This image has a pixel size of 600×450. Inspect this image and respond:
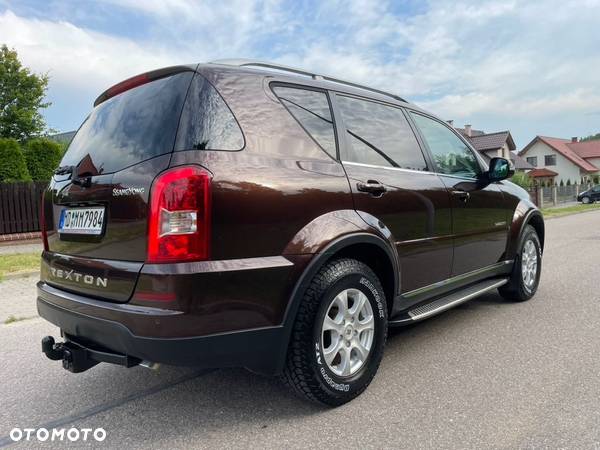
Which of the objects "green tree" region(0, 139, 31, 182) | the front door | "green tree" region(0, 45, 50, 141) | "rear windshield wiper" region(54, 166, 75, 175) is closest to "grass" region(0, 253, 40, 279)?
"green tree" region(0, 139, 31, 182)

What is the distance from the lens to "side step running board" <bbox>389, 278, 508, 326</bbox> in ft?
10.5

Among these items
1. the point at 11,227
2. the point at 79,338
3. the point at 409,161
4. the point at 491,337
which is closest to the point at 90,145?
the point at 79,338

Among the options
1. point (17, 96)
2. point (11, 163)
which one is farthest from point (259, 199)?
point (17, 96)

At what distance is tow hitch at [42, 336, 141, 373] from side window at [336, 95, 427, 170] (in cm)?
174

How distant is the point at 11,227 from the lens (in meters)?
11.8

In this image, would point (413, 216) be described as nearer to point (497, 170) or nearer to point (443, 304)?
point (443, 304)

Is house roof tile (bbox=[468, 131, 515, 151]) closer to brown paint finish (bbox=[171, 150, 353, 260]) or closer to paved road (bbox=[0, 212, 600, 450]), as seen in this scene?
paved road (bbox=[0, 212, 600, 450])

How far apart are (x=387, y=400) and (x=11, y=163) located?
43.0 feet

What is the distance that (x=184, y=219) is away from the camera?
2193 millimetres

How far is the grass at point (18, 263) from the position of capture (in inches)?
293

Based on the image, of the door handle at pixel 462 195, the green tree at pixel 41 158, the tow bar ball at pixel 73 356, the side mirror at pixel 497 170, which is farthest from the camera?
the green tree at pixel 41 158

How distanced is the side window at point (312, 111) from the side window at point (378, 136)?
0.47ft

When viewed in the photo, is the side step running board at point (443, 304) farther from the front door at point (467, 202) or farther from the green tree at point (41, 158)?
the green tree at point (41, 158)

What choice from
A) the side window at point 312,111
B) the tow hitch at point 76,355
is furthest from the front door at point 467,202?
the tow hitch at point 76,355
